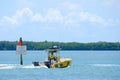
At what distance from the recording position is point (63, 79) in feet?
202

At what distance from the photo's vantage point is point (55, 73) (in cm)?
7050

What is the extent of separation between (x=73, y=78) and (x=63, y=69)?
14.9 metres

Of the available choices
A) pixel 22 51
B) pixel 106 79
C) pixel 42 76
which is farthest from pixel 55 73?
pixel 22 51

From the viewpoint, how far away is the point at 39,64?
270 feet

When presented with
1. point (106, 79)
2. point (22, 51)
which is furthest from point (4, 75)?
point (22, 51)

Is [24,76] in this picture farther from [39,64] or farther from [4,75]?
[39,64]

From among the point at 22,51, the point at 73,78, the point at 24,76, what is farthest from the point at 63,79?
the point at 22,51

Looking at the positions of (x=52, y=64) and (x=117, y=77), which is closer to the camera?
(x=117, y=77)

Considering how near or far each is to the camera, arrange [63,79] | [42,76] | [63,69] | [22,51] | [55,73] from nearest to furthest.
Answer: [63,79]
[42,76]
[55,73]
[63,69]
[22,51]

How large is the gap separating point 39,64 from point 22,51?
5502 mm

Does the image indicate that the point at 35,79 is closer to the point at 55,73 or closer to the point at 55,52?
the point at 55,73


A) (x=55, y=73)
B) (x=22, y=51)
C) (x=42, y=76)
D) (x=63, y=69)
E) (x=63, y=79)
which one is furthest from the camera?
(x=22, y=51)

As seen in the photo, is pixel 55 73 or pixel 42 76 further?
pixel 55 73

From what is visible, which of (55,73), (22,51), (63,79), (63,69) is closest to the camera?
(63,79)
